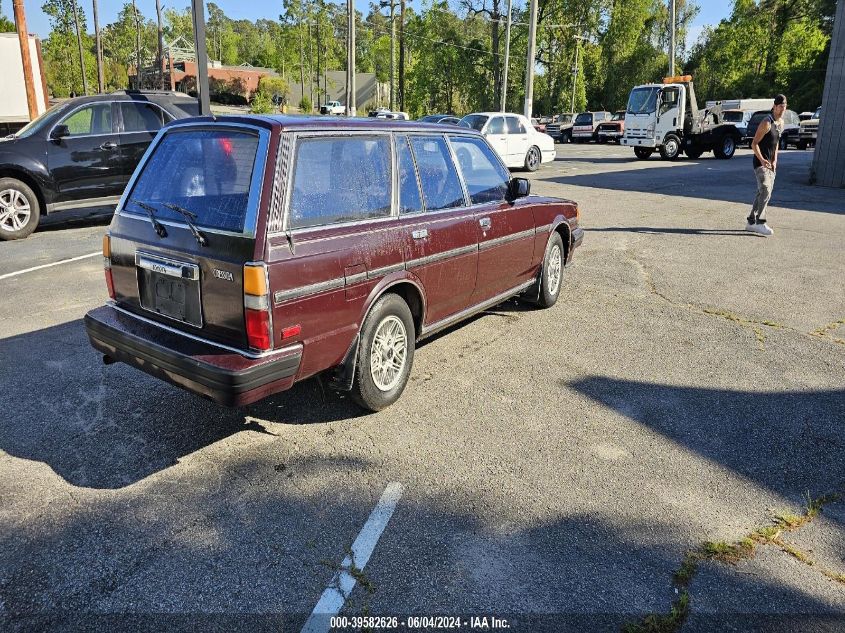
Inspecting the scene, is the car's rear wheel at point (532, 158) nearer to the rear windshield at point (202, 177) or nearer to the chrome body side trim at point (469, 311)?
the chrome body side trim at point (469, 311)

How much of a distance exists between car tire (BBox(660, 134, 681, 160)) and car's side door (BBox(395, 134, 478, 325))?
22812 millimetres

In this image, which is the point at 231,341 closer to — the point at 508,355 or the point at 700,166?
the point at 508,355

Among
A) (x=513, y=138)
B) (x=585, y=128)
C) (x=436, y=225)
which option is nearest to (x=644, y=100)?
(x=513, y=138)

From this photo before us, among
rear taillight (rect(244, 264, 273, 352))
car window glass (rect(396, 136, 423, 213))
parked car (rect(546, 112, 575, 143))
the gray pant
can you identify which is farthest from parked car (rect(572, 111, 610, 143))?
rear taillight (rect(244, 264, 273, 352))

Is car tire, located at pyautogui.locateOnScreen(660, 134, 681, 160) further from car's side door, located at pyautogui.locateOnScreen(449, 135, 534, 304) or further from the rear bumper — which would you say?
the rear bumper

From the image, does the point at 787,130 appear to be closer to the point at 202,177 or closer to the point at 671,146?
the point at 671,146

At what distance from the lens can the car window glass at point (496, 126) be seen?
60.7 ft

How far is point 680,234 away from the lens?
34.4 ft

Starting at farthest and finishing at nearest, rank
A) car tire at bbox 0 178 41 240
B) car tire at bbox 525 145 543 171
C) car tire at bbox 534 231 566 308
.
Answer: car tire at bbox 525 145 543 171 → car tire at bbox 0 178 41 240 → car tire at bbox 534 231 566 308

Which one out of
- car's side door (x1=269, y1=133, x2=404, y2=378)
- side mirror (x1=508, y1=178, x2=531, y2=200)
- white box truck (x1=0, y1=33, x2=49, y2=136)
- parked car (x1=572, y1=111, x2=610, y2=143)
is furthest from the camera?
parked car (x1=572, y1=111, x2=610, y2=143)

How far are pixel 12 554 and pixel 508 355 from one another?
11.8 feet

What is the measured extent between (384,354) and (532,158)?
17.3 m

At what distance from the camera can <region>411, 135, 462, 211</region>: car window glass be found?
460 centimetres

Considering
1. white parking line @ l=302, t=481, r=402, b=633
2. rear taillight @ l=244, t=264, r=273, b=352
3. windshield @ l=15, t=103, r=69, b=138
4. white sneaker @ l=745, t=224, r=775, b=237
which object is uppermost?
windshield @ l=15, t=103, r=69, b=138
